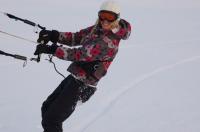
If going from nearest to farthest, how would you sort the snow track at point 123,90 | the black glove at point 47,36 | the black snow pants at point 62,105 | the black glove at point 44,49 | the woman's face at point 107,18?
the black glove at point 44,49 → the woman's face at point 107,18 → the black snow pants at point 62,105 → the black glove at point 47,36 → the snow track at point 123,90

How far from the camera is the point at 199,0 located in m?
22.7

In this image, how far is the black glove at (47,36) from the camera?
4939mm

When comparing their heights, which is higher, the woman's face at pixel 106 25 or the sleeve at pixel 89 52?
the woman's face at pixel 106 25

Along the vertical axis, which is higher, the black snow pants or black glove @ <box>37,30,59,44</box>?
black glove @ <box>37,30,59,44</box>

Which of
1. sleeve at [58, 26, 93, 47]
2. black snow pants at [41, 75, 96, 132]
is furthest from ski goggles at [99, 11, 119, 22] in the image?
black snow pants at [41, 75, 96, 132]

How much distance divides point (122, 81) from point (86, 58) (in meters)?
4.43

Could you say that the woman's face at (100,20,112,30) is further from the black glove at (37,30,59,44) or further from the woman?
the black glove at (37,30,59,44)

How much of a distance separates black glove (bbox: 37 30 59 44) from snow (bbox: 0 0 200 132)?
1476mm

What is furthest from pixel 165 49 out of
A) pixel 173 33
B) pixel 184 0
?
pixel 184 0

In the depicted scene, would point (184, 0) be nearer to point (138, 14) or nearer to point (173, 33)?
point (138, 14)

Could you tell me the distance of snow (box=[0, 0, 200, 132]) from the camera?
6637 millimetres

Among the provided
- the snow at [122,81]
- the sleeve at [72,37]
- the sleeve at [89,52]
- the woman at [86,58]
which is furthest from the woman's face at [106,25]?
the snow at [122,81]

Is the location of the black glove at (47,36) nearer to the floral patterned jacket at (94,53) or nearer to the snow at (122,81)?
the floral patterned jacket at (94,53)

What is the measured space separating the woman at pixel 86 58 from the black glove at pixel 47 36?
1 centimetres
